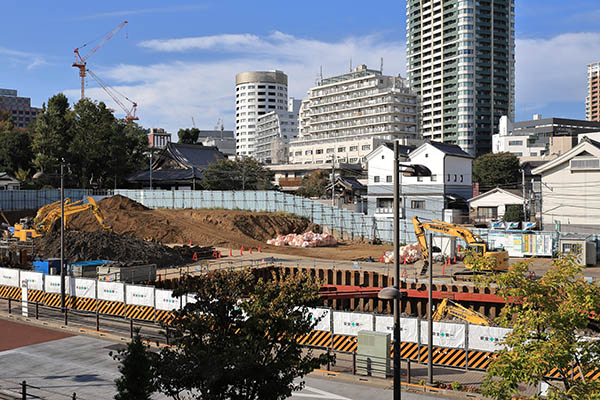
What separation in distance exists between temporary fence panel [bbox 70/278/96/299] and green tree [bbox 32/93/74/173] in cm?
5780

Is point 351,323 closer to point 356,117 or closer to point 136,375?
point 136,375

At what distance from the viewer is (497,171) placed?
111 meters

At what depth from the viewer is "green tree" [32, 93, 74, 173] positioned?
8650 cm

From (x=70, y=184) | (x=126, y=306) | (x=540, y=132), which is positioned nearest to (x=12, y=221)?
(x=70, y=184)

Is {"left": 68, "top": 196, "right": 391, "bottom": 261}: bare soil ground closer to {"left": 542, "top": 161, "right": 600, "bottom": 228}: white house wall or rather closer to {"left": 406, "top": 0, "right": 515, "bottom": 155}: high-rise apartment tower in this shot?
{"left": 542, "top": 161, "right": 600, "bottom": 228}: white house wall

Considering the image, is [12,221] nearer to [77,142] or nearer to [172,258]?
[77,142]

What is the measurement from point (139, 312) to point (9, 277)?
11.7 metres

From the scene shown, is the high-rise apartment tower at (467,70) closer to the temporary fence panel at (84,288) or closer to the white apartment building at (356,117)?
the white apartment building at (356,117)

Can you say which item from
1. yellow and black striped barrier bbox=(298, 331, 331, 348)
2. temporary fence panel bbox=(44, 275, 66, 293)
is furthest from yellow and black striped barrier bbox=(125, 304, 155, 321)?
yellow and black striped barrier bbox=(298, 331, 331, 348)

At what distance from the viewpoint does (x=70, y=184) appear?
91000 millimetres

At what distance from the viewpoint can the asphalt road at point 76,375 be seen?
64.5ft

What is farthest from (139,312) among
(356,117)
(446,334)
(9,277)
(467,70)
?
(467,70)

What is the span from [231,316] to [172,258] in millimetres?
36361

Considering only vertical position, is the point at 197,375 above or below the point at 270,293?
below
